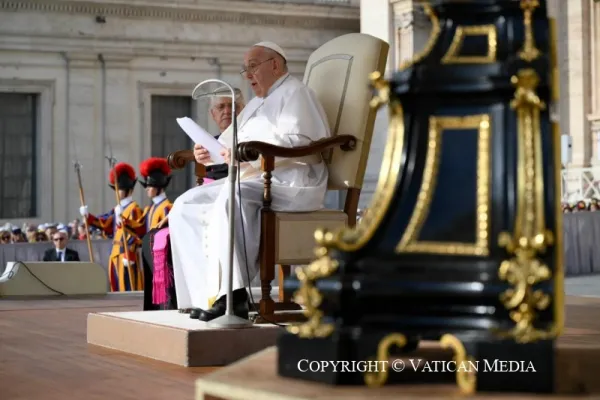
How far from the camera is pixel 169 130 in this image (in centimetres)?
2447

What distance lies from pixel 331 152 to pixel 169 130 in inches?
743

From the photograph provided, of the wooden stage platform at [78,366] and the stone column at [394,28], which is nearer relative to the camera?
the wooden stage platform at [78,366]

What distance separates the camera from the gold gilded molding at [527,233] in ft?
8.87

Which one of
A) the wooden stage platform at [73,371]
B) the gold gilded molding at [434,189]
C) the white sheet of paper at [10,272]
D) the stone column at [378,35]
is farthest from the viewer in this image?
the stone column at [378,35]

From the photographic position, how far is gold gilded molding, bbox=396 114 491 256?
2.83 m

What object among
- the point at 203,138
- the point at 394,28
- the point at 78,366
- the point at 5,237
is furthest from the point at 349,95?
the point at 394,28

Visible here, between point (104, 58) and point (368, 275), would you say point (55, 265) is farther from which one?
point (104, 58)

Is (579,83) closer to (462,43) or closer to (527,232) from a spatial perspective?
(462,43)

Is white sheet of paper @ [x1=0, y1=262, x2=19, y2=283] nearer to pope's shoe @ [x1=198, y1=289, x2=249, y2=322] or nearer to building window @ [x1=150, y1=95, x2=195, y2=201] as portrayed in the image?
pope's shoe @ [x1=198, y1=289, x2=249, y2=322]

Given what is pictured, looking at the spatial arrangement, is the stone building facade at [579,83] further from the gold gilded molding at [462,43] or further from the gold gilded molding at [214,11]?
the gold gilded molding at [462,43]

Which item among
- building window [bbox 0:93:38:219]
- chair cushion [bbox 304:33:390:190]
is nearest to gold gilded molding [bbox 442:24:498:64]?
chair cushion [bbox 304:33:390:190]

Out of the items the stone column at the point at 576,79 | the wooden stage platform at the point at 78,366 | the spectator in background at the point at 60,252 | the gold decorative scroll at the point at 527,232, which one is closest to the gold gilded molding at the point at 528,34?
the gold decorative scroll at the point at 527,232

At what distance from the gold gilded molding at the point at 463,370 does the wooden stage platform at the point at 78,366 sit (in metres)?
1.10

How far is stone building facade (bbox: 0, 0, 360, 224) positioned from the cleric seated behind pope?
1684 centimetres
